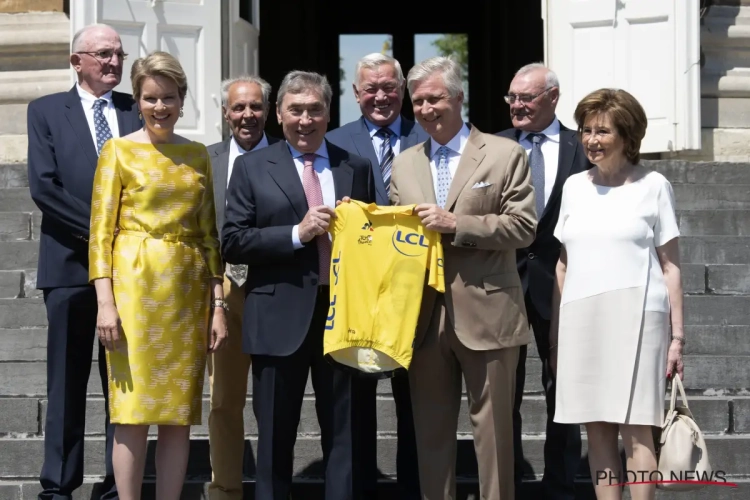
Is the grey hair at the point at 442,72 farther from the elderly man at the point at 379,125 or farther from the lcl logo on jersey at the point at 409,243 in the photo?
the elderly man at the point at 379,125

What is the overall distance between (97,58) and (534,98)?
2013 millimetres

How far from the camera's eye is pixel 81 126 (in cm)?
534

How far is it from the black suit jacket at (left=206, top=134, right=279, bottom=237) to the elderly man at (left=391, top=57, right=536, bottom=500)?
41.9 inches

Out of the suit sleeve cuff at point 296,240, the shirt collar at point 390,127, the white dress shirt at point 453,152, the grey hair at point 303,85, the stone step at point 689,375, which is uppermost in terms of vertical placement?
the grey hair at point 303,85

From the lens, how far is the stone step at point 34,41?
9281 millimetres

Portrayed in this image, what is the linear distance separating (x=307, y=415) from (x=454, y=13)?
1174 cm

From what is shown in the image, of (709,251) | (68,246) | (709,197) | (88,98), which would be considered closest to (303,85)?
(88,98)

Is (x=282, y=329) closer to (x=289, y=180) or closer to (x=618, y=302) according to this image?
(x=289, y=180)

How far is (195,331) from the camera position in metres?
4.88

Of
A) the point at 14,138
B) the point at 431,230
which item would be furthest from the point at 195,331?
the point at 14,138

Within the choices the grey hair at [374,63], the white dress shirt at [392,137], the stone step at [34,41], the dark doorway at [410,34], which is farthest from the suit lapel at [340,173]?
the dark doorway at [410,34]

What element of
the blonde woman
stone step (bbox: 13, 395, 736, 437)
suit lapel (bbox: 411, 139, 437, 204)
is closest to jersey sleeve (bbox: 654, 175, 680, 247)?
suit lapel (bbox: 411, 139, 437, 204)

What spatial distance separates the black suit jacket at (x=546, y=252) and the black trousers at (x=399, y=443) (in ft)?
2.28

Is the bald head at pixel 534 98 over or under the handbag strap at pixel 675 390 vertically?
over
